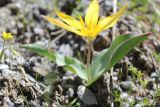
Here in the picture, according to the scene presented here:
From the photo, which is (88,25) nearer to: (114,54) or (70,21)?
(70,21)

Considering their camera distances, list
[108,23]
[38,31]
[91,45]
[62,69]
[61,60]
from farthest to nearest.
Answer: [38,31] → [62,69] → [61,60] → [91,45] → [108,23]

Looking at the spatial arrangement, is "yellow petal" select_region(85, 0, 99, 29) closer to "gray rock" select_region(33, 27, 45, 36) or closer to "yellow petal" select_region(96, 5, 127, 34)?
"yellow petal" select_region(96, 5, 127, 34)

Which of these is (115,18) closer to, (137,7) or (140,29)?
(140,29)

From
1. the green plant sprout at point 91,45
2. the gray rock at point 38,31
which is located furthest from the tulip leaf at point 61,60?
the gray rock at point 38,31

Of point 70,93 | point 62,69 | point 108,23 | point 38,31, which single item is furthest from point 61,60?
point 38,31

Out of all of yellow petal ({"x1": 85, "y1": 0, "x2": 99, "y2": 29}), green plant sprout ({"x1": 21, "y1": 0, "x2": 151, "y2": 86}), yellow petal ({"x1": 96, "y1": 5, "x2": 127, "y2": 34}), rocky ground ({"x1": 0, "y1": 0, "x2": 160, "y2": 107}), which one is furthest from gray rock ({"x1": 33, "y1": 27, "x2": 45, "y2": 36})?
yellow petal ({"x1": 96, "y1": 5, "x2": 127, "y2": 34})
